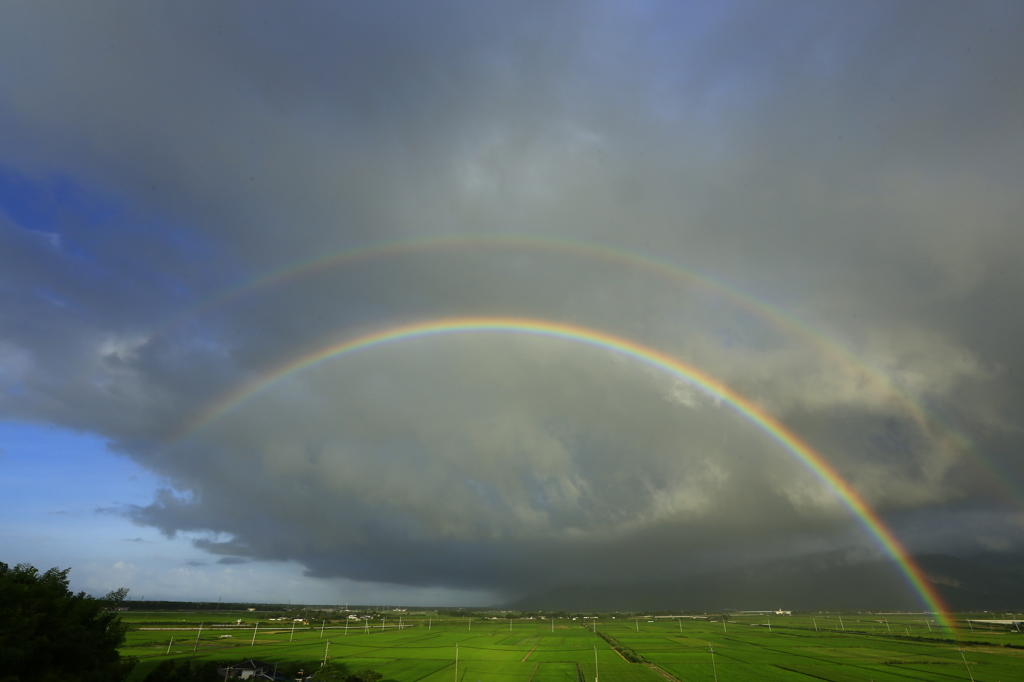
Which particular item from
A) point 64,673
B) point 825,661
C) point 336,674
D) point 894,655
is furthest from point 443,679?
point 894,655

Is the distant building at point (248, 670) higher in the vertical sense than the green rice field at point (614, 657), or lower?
higher

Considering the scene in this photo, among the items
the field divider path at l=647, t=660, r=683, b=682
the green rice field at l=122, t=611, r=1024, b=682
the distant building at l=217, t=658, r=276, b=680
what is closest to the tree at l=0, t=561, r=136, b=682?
the distant building at l=217, t=658, r=276, b=680

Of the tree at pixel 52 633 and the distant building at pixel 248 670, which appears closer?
the tree at pixel 52 633

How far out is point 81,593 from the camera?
3769 centimetres

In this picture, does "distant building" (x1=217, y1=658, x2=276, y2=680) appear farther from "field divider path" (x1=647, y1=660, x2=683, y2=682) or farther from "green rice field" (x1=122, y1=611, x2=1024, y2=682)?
"field divider path" (x1=647, y1=660, x2=683, y2=682)

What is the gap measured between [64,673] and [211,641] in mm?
91790

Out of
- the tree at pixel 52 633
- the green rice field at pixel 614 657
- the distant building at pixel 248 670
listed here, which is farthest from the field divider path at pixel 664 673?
the tree at pixel 52 633

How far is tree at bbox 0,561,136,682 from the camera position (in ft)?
90.0

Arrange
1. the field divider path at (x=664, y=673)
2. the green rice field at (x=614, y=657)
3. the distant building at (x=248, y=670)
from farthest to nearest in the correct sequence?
the green rice field at (x=614, y=657)
the field divider path at (x=664, y=673)
the distant building at (x=248, y=670)

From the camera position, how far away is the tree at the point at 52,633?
27.4m

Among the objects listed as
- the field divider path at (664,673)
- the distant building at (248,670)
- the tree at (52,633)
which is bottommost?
the field divider path at (664,673)

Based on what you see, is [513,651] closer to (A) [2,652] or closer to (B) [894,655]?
(B) [894,655]

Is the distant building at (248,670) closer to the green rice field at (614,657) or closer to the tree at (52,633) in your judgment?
the green rice field at (614,657)

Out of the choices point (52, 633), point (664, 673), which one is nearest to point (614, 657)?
point (664, 673)
